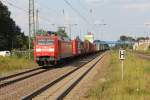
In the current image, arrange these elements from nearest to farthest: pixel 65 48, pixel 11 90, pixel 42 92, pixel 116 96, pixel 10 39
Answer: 1. pixel 116 96
2. pixel 42 92
3. pixel 11 90
4. pixel 65 48
5. pixel 10 39

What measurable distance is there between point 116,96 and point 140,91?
1745 mm

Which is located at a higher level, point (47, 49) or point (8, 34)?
point (8, 34)

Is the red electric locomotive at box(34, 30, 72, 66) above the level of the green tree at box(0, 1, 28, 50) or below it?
below

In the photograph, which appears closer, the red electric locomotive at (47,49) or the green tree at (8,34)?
the red electric locomotive at (47,49)

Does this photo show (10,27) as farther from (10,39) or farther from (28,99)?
(28,99)

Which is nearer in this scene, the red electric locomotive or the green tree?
the red electric locomotive

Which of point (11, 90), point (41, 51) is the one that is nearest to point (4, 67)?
point (41, 51)

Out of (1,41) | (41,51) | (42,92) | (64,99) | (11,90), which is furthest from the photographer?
(1,41)

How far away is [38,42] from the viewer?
43312 mm

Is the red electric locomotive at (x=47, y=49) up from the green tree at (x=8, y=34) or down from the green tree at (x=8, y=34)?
down

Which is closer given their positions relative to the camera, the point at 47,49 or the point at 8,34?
the point at 47,49

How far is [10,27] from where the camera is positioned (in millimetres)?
114625

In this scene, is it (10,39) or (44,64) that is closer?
(44,64)

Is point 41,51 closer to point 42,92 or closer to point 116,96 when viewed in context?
point 42,92
